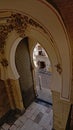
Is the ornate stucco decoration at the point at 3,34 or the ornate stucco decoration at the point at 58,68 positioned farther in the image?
the ornate stucco decoration at the point at 3,34

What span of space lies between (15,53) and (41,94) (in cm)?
231

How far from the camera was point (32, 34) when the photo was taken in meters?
2.80

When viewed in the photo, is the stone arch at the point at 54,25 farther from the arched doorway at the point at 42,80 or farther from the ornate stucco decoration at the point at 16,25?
the arched doorway at the point at 42,80

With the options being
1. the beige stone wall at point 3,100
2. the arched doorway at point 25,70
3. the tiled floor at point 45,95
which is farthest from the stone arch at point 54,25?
the tiled floor at point 45,95

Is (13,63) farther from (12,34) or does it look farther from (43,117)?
(43,117)

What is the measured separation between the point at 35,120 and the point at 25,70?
1560 mm

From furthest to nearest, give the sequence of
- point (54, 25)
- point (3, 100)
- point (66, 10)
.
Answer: point (3, 100) → point (54, 25) → point (66, 10)

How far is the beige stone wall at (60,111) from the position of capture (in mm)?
2975

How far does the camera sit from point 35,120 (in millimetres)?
4027

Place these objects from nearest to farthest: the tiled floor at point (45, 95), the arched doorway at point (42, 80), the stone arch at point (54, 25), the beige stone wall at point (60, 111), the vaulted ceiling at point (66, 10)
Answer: the vaulted ceiling at point (66, 10) → the stone arch at point (54, 25) → the beige stone wall at point (60, 111) → the tiled floor at point (45, 95) → the arched doorway at point (42, 80)

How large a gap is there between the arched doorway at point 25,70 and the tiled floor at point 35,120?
33 centimetres

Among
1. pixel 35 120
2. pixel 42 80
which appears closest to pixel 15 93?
pixel 35 120

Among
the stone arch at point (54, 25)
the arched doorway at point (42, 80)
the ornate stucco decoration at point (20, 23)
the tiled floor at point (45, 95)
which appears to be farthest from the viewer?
the arched doorway at point (42, 80)

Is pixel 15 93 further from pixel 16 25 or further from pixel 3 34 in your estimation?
pixel 16 25
